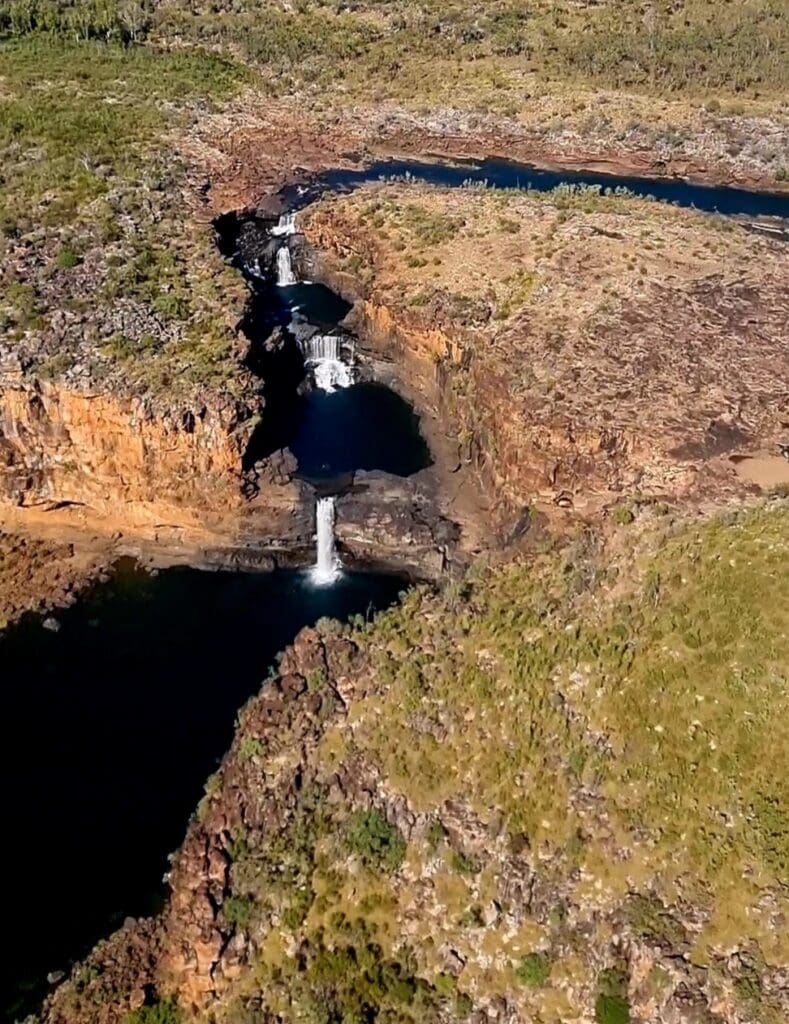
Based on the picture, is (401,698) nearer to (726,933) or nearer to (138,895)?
(138,895)

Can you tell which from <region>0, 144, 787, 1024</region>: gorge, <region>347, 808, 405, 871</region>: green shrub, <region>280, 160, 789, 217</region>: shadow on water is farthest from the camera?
<region>280, 160, 789, 217</region>: shadow on water

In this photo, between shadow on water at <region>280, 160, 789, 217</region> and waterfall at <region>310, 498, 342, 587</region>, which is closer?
waterfall at <region>310, 498, 342, 587</region>

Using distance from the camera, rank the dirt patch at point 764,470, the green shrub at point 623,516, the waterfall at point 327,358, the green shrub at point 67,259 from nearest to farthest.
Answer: the green shrub at point 623,516 < the dirt patch at point 764,470 < the green shrub at point 67,259 < the waterfall at point 327,358

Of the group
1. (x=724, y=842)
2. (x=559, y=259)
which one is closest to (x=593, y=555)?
(x=724, y=842)

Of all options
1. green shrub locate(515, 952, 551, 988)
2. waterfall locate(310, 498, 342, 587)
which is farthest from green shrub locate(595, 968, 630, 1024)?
A: waterfall locate(310, 498, 342, 587)

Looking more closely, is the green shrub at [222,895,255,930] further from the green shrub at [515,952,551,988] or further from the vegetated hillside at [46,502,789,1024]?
the green shrub at [515,952,551,988]

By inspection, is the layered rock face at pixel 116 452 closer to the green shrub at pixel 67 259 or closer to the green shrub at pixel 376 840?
the green shrub at pixel 67 259

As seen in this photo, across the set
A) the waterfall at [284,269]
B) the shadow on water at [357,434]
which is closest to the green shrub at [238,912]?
the shadow on water at [357,434]

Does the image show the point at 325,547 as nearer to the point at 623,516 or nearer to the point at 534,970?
the point at 623,516
